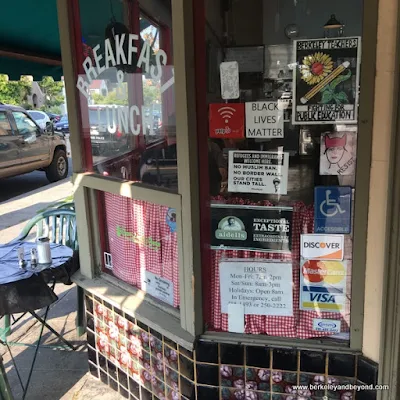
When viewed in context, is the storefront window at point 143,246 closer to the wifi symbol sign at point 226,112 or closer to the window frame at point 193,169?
the window frame at point 193,169

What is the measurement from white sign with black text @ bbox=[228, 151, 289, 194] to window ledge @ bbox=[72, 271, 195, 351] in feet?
2.51

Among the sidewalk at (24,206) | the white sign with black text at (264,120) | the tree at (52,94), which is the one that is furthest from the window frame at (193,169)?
the tree at (52,94)

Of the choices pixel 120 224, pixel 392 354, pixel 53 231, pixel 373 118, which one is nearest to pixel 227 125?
pixel 373 118

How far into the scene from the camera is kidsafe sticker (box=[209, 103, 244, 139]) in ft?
6.03

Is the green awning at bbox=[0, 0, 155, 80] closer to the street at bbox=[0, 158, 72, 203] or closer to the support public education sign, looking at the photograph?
the support public education sign

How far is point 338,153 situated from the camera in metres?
1.75

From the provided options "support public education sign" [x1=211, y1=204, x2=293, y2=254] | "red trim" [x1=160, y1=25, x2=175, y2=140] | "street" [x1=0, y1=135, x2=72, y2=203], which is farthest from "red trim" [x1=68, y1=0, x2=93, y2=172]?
"street" [x1=0, y1=135, x2=72, y2=203]

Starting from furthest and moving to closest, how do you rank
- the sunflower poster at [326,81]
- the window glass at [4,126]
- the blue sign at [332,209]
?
the window glass at [4,126]
the blue sign at [332,209]
the sunflower poster at [326,81]

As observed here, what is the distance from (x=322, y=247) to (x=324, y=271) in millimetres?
113

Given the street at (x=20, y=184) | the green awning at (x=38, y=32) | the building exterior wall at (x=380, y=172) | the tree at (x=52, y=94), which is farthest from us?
the tree at (x=52, y=94)

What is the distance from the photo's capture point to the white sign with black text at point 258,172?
184 centimetres

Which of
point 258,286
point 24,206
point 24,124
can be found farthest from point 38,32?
point 24,124

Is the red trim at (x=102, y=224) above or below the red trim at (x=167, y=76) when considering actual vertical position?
below

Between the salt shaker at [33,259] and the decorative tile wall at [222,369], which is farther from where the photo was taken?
the salt shaker at [33,259]
